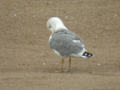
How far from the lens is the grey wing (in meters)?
11.6

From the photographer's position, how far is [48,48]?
46.0 ft

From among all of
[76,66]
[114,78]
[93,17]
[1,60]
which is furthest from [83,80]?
[93,17]

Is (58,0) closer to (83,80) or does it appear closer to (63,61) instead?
(63,61)

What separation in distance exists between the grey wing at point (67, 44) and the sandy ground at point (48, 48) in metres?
0.42

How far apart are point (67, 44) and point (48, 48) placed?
236 cm

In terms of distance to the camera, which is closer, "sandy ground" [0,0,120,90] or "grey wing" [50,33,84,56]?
"sandy ground" [0,0,120,90]

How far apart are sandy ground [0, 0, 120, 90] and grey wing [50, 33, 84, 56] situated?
16.7 inches

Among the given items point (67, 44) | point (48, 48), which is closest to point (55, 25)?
point (67, 44)

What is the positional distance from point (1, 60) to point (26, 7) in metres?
4.47

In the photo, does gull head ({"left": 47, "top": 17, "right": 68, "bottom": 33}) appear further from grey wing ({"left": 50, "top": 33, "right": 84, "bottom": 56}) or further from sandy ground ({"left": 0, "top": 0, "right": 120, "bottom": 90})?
sandy ground ({"left": 0, "top": 0, "right": 120, "bottom": 90})

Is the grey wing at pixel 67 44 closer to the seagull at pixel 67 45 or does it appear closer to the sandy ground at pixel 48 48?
the seagull at pixel 67 45

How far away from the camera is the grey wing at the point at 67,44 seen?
38.1 feet

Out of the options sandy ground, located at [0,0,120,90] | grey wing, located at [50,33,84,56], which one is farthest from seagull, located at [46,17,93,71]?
sandy ground, located at [0,0,120,90]

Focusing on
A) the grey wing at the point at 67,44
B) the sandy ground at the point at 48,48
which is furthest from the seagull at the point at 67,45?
the sandy ground at the point at 48,48
